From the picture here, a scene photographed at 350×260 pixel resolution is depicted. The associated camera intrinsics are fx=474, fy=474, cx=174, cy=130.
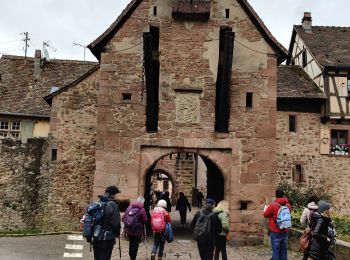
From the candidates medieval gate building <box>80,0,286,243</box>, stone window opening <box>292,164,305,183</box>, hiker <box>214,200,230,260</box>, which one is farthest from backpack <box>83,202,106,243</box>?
stone window opening <box>292,164,305,183</box>

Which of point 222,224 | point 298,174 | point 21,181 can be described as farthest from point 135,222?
point 298,174

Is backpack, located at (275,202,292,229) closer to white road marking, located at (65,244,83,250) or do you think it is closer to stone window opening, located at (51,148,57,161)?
white road marking, located at (65,244,83,250)

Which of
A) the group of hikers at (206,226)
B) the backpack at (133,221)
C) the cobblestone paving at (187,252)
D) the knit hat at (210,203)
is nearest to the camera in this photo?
the group of hikers at (206,226)

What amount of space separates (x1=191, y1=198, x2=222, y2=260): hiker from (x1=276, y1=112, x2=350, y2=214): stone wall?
15143 mm

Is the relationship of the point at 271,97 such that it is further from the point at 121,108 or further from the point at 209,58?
the point at 121,108

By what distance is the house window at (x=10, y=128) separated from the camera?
24.6m

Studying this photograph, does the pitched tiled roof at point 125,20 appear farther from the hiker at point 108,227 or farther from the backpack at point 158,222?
the hiker at point 108,227

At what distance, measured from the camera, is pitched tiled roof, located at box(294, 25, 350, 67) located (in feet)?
79.5

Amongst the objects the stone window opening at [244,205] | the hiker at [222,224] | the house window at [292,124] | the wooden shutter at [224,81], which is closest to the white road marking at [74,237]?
the stone window opening at [244,205]

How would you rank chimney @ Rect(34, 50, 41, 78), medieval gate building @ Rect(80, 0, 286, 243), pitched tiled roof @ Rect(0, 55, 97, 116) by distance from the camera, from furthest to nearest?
chimney @ Rect(34, 50, 41, 78) < pitched tiled roof @ Rect(0, 55, 97, 116) < medieval gate building @ Rect(80, 0, 286, 243)

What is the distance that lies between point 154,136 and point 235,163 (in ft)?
8.73

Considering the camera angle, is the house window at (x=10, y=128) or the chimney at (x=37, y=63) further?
the chimney at (x=37, y=63)

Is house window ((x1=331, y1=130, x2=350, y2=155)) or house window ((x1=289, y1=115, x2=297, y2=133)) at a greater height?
house window ((x1=289, y1=115, x2=297, y2=133))

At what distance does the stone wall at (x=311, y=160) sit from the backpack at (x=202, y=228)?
15227 mm
